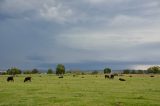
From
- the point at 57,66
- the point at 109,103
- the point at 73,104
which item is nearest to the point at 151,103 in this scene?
the point at 109,103

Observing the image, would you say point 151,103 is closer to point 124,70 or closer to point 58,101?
point 58,101

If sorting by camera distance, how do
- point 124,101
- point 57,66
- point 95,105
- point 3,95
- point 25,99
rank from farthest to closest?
point 57,66 → point 3,95 → point 25,99 → point 124,101 → point 95,105

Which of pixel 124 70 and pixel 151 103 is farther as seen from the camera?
pixel 124 70

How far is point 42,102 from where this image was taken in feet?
104

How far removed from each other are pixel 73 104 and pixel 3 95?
11488mm

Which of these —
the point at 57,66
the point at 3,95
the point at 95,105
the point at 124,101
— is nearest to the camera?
the point at 95,105

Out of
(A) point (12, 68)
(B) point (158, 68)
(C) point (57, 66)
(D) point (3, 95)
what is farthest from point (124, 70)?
→ (D) point (3, 95)

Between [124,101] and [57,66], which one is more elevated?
[57,66]

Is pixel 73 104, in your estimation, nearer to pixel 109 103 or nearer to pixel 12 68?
pixel 109 103

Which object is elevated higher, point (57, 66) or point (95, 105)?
point (57, 66)

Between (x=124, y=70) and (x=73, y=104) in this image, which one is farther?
(x=124, y=70)

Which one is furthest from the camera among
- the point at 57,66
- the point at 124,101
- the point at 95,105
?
the point at 57,66

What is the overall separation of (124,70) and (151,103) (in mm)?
138476

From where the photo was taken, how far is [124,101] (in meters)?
31.2
